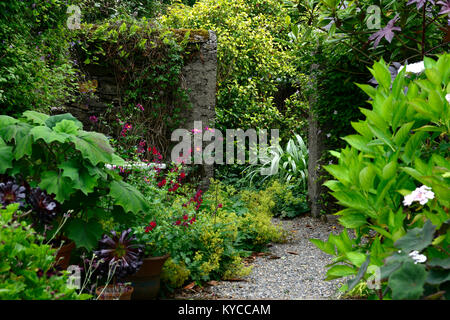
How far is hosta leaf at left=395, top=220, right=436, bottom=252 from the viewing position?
49.2 inches

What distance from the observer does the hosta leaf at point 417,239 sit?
4.10 ft

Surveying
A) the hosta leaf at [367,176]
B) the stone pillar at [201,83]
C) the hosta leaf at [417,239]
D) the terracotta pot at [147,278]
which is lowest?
the terracotta pot at [147,278]

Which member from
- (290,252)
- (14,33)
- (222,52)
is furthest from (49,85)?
(222,52)

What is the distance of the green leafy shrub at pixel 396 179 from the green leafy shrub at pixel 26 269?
3.55ft

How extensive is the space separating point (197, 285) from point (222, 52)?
547 centimetres

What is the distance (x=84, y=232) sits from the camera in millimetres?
2264

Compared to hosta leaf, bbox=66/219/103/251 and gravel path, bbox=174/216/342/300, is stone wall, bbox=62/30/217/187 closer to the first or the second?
gravel path, bbox=174/216/342/300

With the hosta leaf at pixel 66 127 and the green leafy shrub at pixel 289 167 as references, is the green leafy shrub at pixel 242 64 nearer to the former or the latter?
the green leafy shrub at pixel 289 167

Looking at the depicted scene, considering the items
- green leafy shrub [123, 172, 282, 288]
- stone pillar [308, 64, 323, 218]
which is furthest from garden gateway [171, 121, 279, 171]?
green leafy shrub [123, 172, 282, 288]

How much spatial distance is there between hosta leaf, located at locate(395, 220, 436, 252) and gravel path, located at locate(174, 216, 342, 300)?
1.66 m

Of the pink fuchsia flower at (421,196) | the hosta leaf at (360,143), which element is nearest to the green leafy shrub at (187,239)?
the hosta leaf at (360,143)

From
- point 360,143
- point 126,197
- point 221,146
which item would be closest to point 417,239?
point 360,143

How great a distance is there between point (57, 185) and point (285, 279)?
2049 millimetres
